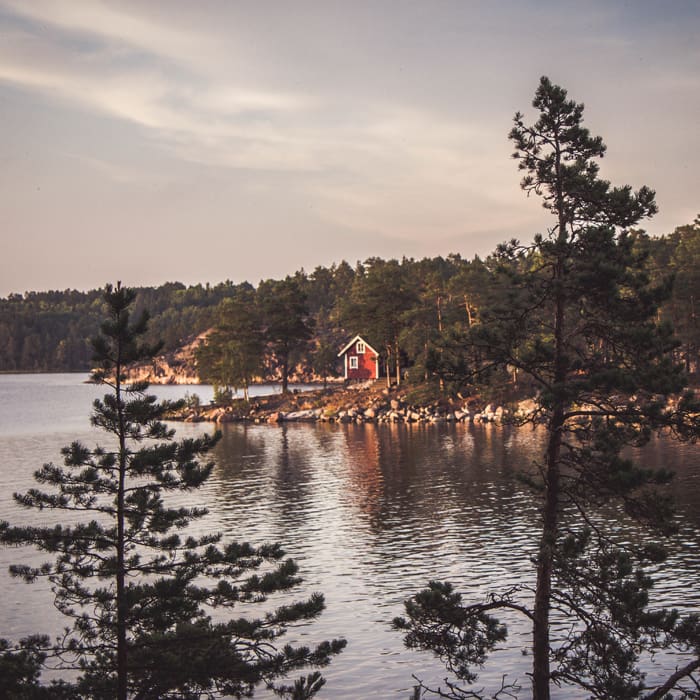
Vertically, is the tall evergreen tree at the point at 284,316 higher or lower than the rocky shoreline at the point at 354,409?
higher

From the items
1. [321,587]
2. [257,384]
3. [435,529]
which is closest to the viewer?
[321,587]

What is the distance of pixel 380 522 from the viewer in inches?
1490

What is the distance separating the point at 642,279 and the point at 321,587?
17.1 meters

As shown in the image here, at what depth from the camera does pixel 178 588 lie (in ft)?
54.4

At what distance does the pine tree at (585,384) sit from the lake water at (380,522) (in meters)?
5.30

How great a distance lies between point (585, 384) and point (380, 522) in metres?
23.8

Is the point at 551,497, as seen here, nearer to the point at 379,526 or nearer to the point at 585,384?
the point at 585,384

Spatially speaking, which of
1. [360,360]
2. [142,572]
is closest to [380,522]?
[142,572]

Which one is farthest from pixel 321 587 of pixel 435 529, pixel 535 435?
pixel 535 435

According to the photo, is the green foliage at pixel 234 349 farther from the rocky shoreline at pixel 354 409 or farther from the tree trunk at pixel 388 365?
the tree trunk at pixel 388 365

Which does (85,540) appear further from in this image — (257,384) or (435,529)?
(257,384)

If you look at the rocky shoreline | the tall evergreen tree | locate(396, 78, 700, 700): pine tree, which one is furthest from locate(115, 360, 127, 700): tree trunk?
the tall evergreen tree

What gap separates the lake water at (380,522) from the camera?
24.0m

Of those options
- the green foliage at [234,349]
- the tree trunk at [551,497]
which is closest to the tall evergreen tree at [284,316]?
the green foliage at [234,349]
